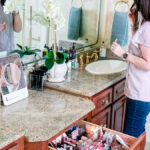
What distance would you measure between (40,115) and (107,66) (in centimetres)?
130

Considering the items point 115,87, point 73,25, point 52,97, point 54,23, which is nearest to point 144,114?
point 115,87

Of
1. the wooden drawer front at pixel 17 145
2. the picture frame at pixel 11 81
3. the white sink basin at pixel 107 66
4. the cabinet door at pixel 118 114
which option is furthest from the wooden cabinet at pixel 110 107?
the wooden drawer front at pixel 17 145

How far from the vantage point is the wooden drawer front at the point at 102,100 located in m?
2.27

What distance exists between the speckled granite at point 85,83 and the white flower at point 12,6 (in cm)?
59

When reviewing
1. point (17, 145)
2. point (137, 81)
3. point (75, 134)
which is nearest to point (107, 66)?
point (137, 81)

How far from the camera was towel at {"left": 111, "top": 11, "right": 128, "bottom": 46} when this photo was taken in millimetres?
2979

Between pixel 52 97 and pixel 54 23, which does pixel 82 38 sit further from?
pixel 52 97

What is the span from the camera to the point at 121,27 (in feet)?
9.83

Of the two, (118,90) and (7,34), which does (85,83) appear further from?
(7,34)

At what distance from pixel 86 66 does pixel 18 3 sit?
0.98 meters

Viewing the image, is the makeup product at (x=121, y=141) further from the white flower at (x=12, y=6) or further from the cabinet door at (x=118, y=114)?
the white flower at (x=12, y=6)

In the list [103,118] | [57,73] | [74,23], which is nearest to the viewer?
[57,73]

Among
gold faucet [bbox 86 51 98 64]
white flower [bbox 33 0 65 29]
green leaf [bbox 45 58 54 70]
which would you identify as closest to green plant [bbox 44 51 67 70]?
green leaf [bbox 45 58 54 70]

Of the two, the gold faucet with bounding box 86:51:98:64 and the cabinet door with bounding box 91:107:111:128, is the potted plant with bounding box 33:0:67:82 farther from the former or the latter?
the gold faucet with bounding box 86:51:98:64
